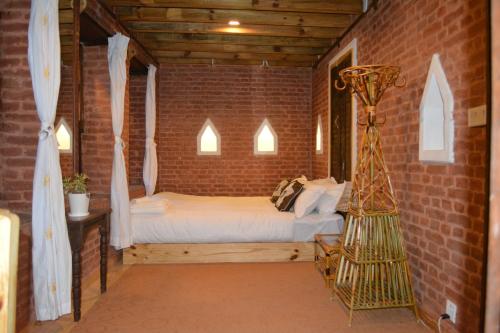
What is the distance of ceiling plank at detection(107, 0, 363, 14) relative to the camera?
387cm

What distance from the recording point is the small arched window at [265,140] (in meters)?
6.56

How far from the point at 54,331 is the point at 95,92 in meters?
2.56

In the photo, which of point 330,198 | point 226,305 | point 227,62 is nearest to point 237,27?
point 227,62

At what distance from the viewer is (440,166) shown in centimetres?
249

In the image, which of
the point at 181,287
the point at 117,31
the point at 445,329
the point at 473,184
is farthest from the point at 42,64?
the point at 445,329

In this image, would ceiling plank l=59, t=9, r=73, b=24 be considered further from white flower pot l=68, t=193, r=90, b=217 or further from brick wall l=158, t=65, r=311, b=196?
brick wall l=158, t=65, r=311, b=196

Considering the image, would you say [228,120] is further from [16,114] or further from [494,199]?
[494,199]

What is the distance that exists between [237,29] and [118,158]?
2.25 meters

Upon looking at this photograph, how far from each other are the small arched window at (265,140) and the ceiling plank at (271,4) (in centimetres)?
278

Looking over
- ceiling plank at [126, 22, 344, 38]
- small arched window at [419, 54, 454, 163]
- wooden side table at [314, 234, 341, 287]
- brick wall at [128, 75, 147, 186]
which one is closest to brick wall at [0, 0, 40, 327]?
ceiling plank at [126, 22, 344, 38]

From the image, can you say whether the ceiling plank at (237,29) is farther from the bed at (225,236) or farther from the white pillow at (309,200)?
the bed at (225,236)

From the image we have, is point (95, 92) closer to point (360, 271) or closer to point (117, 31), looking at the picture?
point (117, 31)

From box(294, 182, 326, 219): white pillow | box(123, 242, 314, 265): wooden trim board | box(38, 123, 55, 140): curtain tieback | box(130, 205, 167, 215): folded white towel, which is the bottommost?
box(123, 242, 314, 265): wooden trim board

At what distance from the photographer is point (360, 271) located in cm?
264
